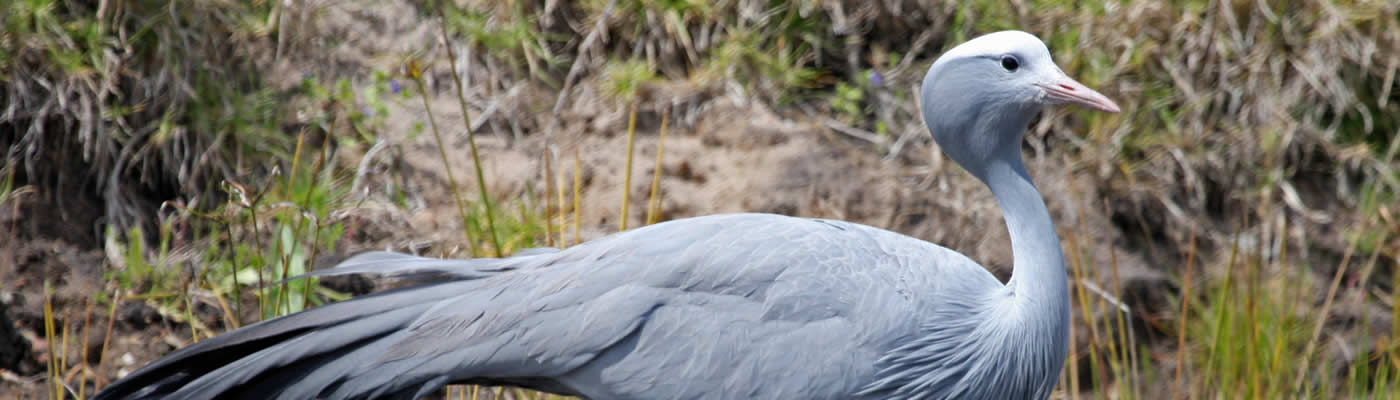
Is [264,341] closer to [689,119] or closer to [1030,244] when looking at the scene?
[1030,244]

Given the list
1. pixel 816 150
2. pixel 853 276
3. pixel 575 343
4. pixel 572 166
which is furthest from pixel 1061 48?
pixel 575 343

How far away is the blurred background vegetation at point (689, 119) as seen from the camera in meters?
3.89

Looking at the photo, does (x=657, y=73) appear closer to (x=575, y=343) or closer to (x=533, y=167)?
(x=533, y=167)

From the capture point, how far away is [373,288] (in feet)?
12.8

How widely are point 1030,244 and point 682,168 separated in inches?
70.8

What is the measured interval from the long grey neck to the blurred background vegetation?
135cm

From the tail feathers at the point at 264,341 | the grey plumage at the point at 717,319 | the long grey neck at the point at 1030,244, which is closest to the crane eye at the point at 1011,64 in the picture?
the grey plumage at the point at 717,319

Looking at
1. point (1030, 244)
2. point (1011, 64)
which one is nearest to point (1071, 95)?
point (1011, 64)

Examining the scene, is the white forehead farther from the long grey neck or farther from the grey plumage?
the long grey neck

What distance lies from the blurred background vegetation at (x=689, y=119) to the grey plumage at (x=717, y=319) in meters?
1.34

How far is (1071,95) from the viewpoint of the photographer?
2.67 meters

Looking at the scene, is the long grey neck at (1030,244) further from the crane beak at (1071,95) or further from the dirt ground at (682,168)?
the dirt ground at (682,168)

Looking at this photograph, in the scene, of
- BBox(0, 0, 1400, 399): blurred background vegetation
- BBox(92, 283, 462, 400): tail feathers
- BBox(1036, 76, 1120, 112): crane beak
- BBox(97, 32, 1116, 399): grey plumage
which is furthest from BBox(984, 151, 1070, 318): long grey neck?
BBox(0, 0, 1400, 399): blurred background vegetation

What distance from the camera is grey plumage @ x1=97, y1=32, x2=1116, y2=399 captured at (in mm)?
2451
